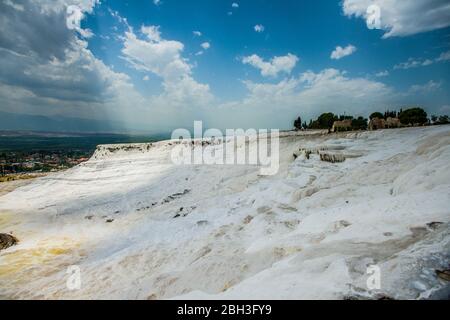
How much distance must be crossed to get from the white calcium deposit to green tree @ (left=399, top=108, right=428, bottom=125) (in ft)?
61.3

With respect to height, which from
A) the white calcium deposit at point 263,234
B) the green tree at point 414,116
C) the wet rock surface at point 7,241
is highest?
the green tree at point 414,116

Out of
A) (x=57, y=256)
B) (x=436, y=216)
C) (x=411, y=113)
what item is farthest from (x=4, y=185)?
(x=411, y=113)

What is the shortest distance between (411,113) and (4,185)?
56.0m

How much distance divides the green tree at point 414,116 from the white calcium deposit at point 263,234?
736 inches

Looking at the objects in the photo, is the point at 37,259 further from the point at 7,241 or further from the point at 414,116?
the point at 414,116

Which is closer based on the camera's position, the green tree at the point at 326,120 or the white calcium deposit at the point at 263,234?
the white calcium deposit at the point at 263,234

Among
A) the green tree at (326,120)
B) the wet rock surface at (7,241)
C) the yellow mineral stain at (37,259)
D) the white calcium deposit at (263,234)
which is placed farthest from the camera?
the green tree at (326,120)

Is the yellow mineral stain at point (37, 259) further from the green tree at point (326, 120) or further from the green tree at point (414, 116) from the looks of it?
the green tree at point (326, 120)

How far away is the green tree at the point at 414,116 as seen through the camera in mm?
37312

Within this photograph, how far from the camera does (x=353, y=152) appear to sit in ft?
62.1

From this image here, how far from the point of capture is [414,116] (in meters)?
38.0

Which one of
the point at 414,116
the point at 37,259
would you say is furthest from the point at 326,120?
the point at 37,259

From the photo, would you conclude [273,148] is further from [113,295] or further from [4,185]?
[4,185]

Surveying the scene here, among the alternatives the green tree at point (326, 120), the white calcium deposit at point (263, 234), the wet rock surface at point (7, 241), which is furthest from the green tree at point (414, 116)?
the wet rock surface at point (7, 241)
